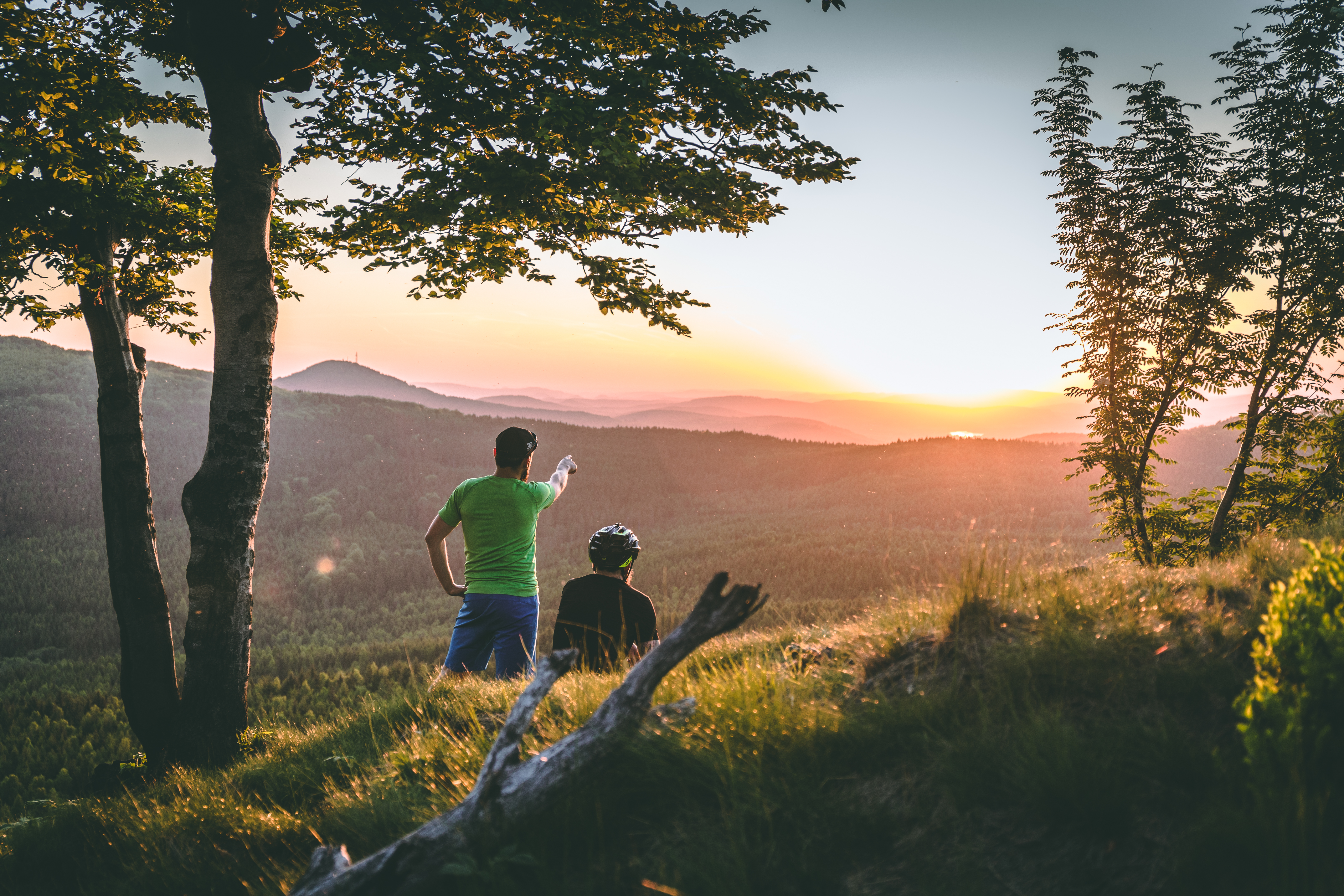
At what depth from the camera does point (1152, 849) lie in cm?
185

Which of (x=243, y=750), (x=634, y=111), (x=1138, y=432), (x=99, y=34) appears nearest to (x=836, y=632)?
(x=634, y=111)

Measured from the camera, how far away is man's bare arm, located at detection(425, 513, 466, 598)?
18.1 feet

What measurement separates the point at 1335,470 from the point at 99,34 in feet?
56.8

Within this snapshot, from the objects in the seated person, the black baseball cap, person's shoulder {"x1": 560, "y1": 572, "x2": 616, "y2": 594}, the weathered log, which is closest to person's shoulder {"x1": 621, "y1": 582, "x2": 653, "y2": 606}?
the seated person

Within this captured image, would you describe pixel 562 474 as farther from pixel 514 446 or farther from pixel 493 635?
pixel 493 635

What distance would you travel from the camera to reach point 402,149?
6.07 meters

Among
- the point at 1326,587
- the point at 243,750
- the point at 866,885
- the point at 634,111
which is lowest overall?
the point at 243,750

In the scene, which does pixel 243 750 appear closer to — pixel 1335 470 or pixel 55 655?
pixel 1335 470

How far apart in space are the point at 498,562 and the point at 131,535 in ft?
13.3

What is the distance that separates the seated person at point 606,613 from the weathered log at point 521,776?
226cm

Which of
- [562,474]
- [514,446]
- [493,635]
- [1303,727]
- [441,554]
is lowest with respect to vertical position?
[493,635]

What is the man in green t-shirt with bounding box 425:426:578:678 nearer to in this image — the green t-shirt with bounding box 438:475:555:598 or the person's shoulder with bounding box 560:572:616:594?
the green t-shirt with bounding box 438:475:555:598

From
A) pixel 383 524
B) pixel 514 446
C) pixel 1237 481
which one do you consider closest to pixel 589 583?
pixel 514 446

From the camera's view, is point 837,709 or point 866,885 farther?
point 837,709
